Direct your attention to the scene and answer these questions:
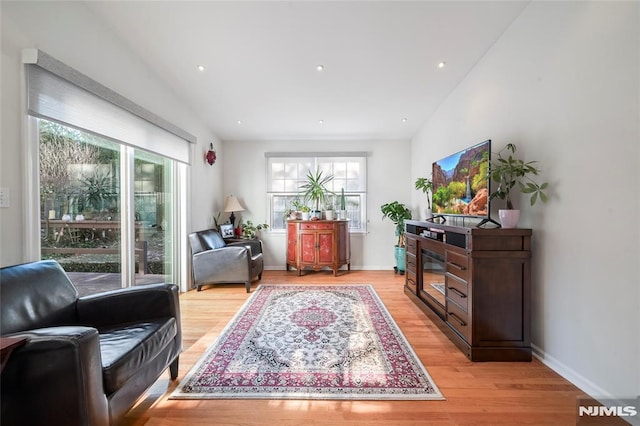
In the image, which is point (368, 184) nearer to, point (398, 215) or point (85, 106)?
point (398, 215)

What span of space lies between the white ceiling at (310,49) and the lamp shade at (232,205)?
4.91 feet

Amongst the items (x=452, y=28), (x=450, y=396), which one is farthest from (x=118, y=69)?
(x=450, y=396)

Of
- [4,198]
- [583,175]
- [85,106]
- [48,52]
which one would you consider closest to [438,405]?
[583,175]

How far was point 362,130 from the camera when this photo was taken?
4391 millimetres

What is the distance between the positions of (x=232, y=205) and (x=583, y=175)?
438 centimetres

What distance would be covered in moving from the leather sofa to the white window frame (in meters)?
3.31

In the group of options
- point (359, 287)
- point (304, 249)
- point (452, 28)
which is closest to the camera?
point (452, 28)

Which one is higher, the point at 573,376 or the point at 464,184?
the point at 464,184

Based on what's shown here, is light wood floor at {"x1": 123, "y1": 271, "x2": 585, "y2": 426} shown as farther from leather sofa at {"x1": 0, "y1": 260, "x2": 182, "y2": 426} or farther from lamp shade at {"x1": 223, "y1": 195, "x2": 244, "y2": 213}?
lamp shade at {"x1": 223, "y1": 195, "x2": 244, "y2": 213}

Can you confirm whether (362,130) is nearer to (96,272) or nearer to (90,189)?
(90,189)

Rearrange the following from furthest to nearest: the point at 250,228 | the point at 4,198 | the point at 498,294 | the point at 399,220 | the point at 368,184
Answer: the point at 368,184, the point at 250,228, the point at 399,220, the point at 498,294, the point at 4,198

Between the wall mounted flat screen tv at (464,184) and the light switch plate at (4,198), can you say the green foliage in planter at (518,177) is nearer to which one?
the wall mounted flat screen tv at (464,184)

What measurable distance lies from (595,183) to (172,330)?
8.90 ft

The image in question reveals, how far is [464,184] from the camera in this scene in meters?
2.45
